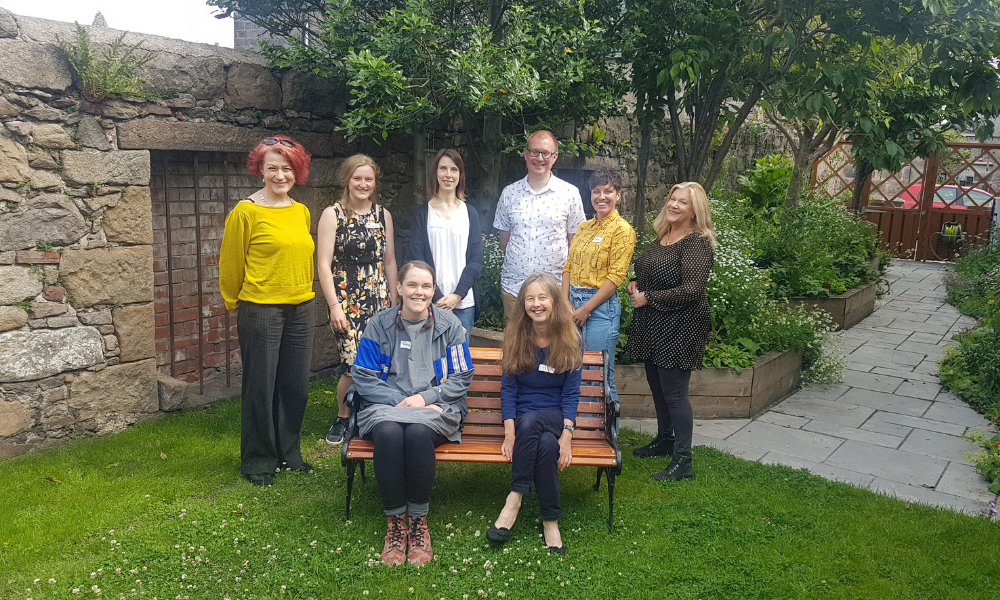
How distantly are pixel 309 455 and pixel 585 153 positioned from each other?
5.21 m

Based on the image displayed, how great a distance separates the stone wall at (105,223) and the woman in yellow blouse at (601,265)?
259 centimetres

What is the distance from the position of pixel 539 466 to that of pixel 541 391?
41 cm

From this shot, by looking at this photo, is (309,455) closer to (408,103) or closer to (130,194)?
(130,194)

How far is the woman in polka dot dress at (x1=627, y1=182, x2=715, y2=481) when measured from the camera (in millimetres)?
4359

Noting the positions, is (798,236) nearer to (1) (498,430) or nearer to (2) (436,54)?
(2) (436,54)

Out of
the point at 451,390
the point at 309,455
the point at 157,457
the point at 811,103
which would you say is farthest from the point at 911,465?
the point at 157,457

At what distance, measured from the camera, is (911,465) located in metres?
4.90

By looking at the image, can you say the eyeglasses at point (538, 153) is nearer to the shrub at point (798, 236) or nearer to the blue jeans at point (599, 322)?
the blue jeans at point (599, 322)

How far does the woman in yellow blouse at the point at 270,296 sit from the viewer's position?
13.4 feet

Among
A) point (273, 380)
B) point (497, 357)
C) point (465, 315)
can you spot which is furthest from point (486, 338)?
point (273, 380)

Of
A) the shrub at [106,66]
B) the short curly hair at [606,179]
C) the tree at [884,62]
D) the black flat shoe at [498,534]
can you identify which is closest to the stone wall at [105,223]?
the shrub at [106,66]

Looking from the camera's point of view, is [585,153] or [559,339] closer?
[559,339]

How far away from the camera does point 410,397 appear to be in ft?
12.3

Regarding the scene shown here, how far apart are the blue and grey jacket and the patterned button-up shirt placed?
985mm
